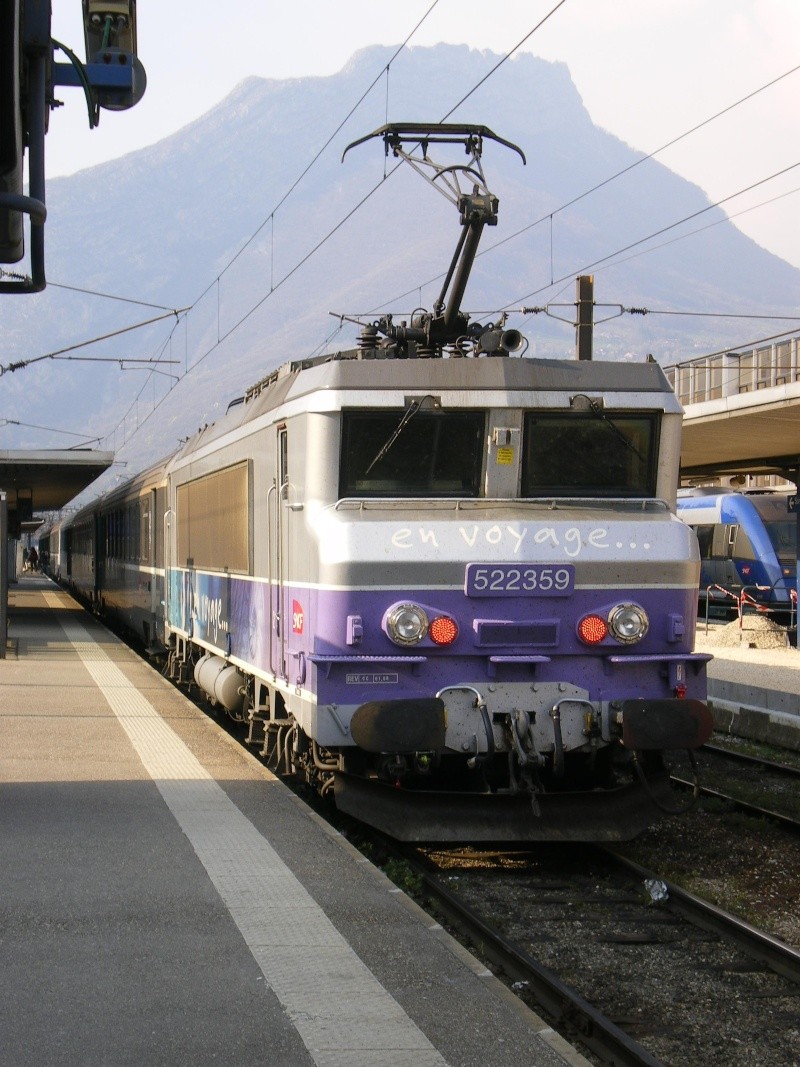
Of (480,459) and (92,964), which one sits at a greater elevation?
(480,459)

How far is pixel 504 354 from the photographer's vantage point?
8992 millimetres

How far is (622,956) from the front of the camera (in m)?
6.78

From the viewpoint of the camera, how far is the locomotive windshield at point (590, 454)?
852 centimetres

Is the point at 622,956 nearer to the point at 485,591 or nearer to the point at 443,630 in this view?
the point at 443,630

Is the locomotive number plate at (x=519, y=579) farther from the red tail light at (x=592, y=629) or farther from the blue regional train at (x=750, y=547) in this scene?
the blue regional train at (x=750, y=547)

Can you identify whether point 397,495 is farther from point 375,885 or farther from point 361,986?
point 361,986

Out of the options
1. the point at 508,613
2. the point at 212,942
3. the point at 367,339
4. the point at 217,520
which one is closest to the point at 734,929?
the point at 508,613

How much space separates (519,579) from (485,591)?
0.23m

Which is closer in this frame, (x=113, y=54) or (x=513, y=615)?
(x=113, y=54)

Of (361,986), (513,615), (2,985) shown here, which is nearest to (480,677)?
(513,615)

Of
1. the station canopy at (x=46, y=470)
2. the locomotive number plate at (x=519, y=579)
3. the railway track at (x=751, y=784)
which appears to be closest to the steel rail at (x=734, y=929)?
the locomotive number plate at (x=519, y=579)

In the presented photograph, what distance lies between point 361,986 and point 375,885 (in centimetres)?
158

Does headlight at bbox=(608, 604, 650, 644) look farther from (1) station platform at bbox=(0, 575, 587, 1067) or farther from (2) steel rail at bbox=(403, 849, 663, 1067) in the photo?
(1) station platform at bbox=(0, 575, 587, 1067)

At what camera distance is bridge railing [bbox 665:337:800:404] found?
2452cm
